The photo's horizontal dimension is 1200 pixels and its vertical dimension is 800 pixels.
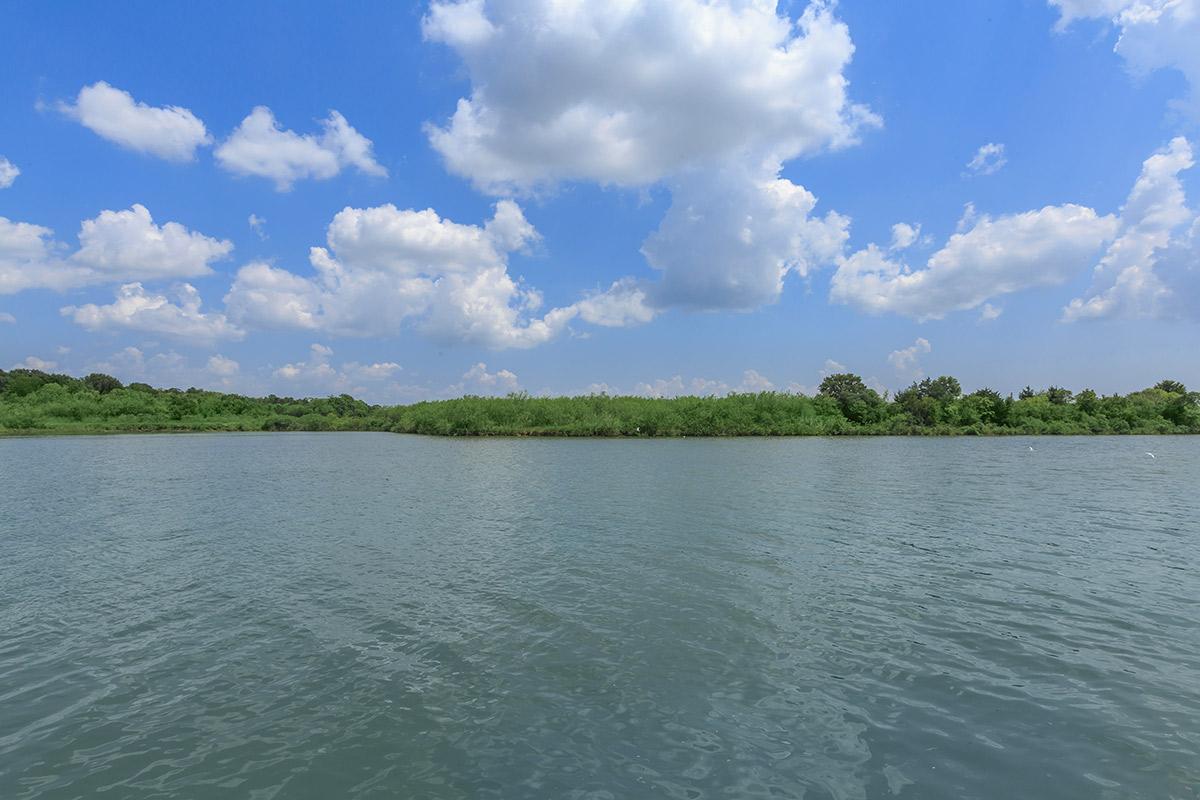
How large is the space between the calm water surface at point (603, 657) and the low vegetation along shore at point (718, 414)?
88847 mm

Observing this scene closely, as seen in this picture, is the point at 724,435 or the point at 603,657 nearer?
the point at 603,657

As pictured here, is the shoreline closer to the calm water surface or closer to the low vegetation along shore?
the low vegetation along shore

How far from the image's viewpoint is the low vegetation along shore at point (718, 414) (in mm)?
115250

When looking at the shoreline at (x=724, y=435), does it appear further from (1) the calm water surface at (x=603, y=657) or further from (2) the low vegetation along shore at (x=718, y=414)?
(1) the calm water surface at (x=603, y=657)

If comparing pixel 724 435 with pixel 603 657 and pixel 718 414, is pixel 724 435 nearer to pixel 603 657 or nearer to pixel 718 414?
pixel 718 414

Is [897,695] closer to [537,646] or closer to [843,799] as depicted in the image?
[843,799]

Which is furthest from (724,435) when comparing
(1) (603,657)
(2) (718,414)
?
(1) (603,657)

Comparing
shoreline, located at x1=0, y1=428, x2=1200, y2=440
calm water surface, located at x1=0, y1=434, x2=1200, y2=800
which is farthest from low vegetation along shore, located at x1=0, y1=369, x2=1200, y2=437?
calm water surface, located at x1=0, y1=434, x2=1200, y2=800

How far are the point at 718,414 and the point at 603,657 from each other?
108m

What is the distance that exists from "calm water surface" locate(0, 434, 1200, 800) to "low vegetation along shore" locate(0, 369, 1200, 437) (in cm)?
8885

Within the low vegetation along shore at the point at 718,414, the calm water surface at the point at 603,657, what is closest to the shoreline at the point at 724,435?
the low vegetation along shore at the point at 718,414

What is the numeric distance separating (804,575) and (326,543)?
15931 mm

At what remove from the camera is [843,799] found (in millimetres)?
6934

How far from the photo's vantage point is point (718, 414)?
116 meters
